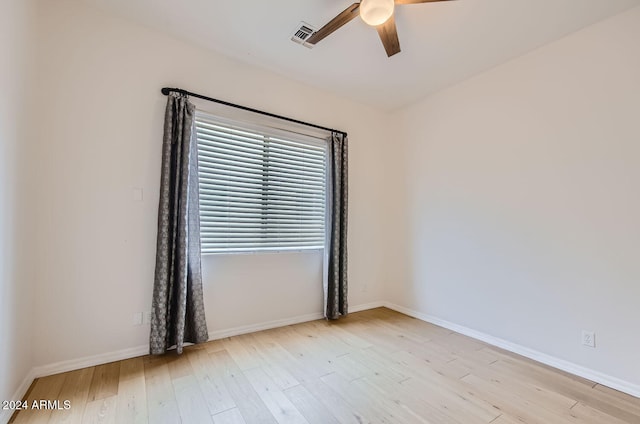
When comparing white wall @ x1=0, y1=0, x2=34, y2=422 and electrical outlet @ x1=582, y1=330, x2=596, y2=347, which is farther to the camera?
electrical outlet @ x1=582, y1=330, x2=596, y2=347

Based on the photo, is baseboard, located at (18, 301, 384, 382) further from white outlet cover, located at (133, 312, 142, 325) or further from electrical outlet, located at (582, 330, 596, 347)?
electrical outlet, located at (582, 330, 596, 347)

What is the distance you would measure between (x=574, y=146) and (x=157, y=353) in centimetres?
391

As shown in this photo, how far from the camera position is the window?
2.72m

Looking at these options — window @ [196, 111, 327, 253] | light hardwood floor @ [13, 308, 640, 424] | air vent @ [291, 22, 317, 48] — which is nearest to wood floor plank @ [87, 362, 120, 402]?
light hardwood floor @ [13, 308, 640, 424]

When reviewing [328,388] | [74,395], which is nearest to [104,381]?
[74,395]

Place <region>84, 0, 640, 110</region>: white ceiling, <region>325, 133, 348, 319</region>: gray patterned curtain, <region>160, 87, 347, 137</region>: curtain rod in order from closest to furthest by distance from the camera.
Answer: <region>84, 0, 640, 110</region>: white ceiling
<region>160, 87, 347, 137</region>: curtain rod
<region>325, 133, 348, 319</region>: gray patterned curtain

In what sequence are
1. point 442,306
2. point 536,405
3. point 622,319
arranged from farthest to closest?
point 442,306, point 622,319, point 536,405

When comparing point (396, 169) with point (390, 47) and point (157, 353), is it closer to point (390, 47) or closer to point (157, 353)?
point (390, 47)

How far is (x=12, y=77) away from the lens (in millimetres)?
1653

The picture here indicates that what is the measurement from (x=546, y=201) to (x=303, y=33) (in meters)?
2.63

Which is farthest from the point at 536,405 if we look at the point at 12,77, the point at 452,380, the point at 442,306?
the point at 12,77

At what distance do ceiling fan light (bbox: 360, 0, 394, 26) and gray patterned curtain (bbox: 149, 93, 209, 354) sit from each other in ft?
5.50

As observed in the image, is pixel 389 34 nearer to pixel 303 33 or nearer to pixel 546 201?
pixel 303 33

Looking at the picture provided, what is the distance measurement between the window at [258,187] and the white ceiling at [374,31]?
742 mm
